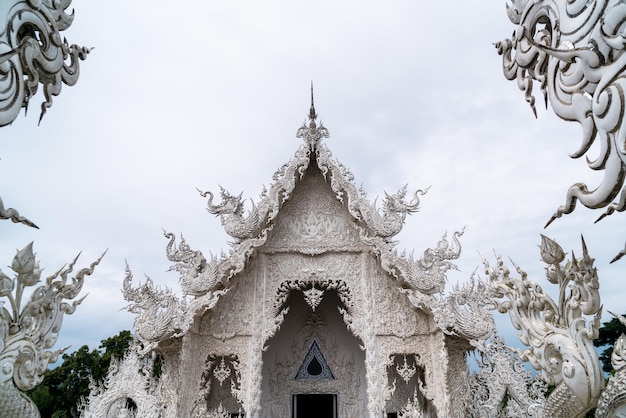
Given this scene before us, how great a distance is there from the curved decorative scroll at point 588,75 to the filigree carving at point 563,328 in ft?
2.49

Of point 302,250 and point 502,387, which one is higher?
point 302,250

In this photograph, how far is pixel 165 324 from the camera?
5855mm

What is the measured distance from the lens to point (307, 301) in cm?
657

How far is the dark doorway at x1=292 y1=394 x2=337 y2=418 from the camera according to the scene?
759 centimetres

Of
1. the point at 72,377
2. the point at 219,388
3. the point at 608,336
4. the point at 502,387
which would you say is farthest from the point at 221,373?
the point at 608,336

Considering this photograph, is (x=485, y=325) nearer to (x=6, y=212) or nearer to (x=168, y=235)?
(x=168, y=235)

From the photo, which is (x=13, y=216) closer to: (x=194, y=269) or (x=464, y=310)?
(x=194, y=269)

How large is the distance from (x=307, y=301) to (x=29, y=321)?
340 cm

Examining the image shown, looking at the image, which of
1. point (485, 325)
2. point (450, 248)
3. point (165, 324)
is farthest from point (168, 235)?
point (485, 325)

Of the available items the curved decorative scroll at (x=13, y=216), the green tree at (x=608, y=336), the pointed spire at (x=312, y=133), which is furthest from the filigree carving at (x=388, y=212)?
the green tree at (x=608, y=336)

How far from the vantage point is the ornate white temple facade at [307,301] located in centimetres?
602

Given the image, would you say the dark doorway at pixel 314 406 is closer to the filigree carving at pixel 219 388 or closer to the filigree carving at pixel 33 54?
the filigree carving at pixel 219 388

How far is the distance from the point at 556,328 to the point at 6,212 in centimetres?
456

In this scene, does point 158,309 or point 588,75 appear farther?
point 158,309
